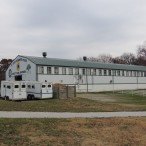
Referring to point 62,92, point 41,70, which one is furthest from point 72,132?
point 41,70

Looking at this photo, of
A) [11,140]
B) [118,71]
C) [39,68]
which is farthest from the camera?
[118,71]

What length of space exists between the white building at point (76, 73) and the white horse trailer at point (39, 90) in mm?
14056

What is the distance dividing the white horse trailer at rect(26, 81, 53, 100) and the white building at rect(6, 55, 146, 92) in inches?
553

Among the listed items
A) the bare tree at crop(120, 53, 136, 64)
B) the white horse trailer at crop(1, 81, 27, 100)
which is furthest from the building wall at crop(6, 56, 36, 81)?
the bare tree at crop(120, 53, 136, 64)

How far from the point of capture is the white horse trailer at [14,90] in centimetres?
4249

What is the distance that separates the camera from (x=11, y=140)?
1677 cm

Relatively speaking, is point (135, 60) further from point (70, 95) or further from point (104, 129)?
point (104, 129)

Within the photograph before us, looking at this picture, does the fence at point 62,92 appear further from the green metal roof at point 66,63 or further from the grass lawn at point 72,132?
Answer: the grass lawn at point 72,132

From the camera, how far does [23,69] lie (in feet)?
211

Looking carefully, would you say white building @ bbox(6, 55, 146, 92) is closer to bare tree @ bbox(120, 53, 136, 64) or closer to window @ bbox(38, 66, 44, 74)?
window @ bbox(38, 66, 44, 74)

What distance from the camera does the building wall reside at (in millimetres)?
61031

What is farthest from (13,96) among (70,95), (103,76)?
(103,76)

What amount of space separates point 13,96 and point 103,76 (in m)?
36.8

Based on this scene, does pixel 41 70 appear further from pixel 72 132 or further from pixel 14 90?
pixel 72 132
